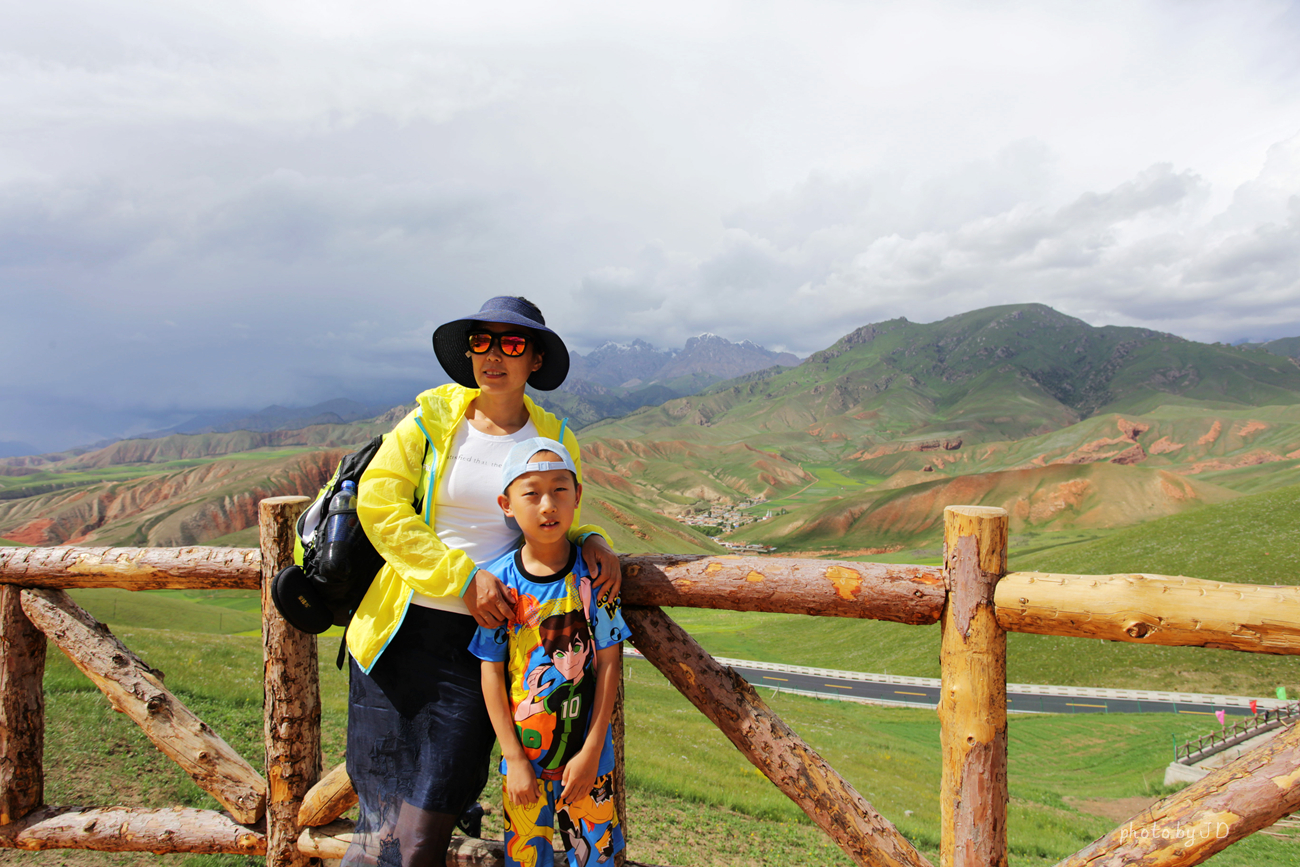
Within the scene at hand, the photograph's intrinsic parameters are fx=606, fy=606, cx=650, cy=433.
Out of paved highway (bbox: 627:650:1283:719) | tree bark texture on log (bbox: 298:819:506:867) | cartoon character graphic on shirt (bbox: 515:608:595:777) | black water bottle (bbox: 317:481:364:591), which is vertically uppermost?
black water bottle (bbox: 317:481:364:591)

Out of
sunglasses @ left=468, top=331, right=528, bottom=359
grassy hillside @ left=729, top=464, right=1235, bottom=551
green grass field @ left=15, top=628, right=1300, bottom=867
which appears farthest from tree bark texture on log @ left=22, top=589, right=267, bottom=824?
grassy hillside @ left=729, top=464, right=1235, bottom=551

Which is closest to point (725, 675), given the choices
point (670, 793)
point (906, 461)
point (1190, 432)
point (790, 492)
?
point (670, 793)

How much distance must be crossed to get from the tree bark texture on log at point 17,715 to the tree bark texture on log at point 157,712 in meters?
0.20

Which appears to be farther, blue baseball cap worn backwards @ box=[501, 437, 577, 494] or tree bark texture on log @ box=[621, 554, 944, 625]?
tree bark texture on log @ box=[621, 554, 944, 625]

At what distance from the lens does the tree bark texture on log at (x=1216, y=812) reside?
2666 mm

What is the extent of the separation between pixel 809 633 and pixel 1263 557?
90.3ft

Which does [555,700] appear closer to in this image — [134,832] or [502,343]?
[502,343]

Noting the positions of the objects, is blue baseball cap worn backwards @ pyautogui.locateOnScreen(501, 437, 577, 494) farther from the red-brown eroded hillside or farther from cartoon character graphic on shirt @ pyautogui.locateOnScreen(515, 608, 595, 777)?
the red-brown eroded hillside

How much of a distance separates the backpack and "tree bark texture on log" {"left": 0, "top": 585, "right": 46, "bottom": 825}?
3158 millimetres

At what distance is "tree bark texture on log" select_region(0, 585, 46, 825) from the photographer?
173 inches

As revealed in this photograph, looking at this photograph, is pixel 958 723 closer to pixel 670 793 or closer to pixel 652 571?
pixel 652 571

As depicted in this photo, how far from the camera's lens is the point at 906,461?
184 m

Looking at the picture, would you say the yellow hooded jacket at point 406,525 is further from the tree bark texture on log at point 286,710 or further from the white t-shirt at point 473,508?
the tree bark texture on log at point 286,710

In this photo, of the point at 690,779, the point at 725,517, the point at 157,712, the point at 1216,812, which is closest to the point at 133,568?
the point at 157,712
